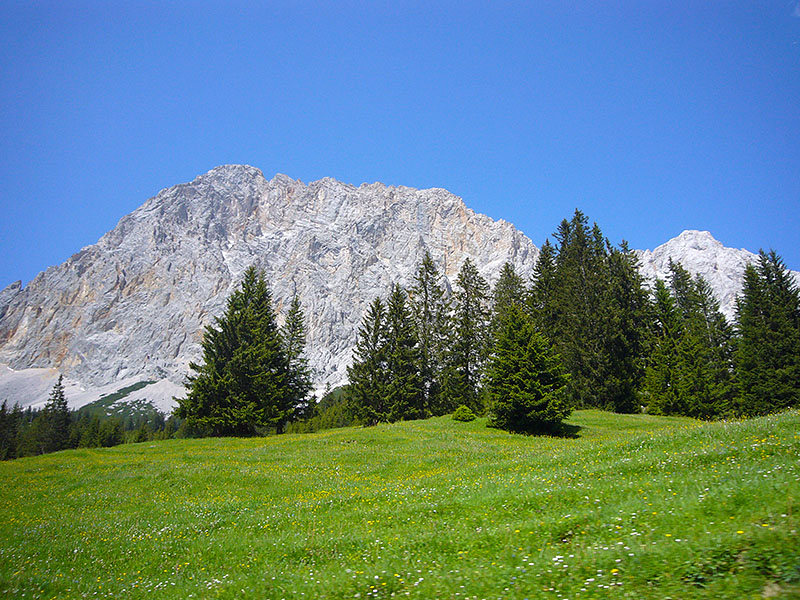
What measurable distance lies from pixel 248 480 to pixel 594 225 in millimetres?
61553

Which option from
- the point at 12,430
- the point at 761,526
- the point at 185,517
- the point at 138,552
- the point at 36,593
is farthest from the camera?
the point at 12,430

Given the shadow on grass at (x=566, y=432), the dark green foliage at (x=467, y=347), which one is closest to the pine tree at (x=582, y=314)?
the dark green foliage at (x=467, y=347)

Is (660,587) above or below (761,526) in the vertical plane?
below

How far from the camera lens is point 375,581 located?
300 inches

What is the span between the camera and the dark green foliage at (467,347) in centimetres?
5603

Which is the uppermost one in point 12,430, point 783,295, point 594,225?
point 594,225

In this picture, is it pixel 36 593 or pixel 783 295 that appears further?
pixel 783 295

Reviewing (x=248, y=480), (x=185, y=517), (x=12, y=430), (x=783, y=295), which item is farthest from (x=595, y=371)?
(x=12, y=430)

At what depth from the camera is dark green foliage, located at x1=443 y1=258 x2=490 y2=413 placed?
56031 millimetres

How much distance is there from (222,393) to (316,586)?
46108mm

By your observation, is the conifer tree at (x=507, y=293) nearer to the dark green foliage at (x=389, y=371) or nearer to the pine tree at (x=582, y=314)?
the pine tree at (x=582, y=314)

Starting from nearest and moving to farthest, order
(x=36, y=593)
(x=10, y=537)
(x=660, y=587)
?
(x=660, y=587)
(x=36, y=593)
(x=10, y=537)

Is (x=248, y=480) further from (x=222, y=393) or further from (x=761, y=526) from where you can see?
(x=222, y=393)

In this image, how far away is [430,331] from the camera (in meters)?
59.6
